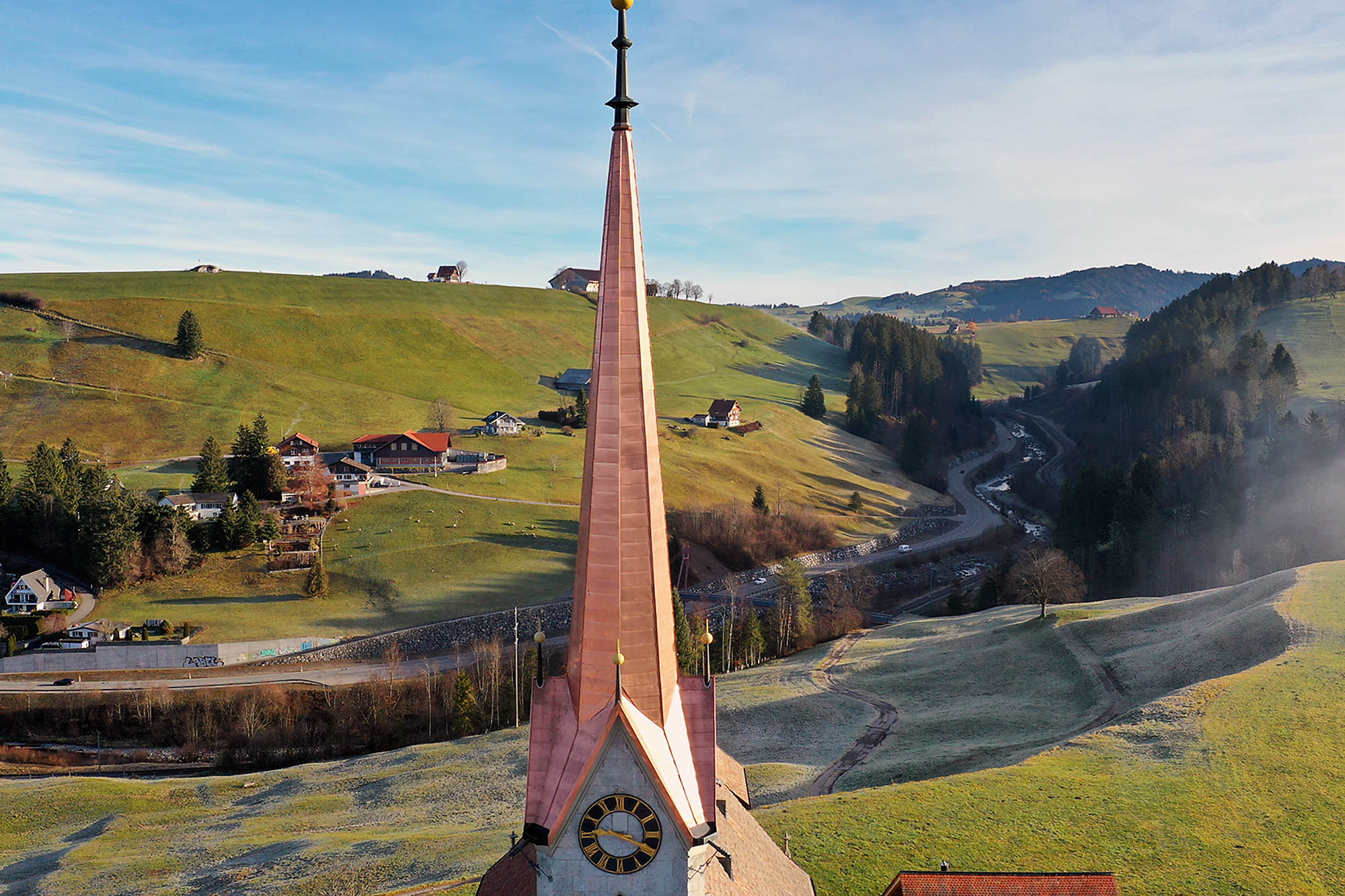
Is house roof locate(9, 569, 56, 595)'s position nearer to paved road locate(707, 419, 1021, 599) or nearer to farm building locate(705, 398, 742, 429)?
paved road locate(707, 419, 1021, 599)

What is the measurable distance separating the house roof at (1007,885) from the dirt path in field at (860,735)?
A: 22.5 metres

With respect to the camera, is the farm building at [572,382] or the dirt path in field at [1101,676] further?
the farm building at [572,382]

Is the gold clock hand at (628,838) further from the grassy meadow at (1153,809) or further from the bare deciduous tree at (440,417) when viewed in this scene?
the bare deciduous tree at (440,417)

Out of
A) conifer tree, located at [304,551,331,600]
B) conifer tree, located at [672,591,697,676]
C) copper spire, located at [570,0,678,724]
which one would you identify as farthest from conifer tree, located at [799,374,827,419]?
copper spire, located at [570,0,678,724]

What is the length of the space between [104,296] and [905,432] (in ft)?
513

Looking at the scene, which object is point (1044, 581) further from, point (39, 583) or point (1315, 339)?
point (1315, 339)

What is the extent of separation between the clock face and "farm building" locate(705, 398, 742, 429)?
144 m

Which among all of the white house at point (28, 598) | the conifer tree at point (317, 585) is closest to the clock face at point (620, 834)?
the conifer tree at point (317, 585)

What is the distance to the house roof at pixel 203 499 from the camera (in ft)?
283

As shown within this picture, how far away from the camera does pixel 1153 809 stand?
1251 inches

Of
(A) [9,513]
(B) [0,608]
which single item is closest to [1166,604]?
(B) [0,608]

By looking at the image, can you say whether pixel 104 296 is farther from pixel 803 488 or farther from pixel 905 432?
pixel 905 432

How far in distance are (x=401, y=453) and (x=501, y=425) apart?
2124 centimetres

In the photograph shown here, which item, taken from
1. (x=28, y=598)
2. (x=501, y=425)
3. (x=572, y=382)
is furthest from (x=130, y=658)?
(x=572, y=382)
